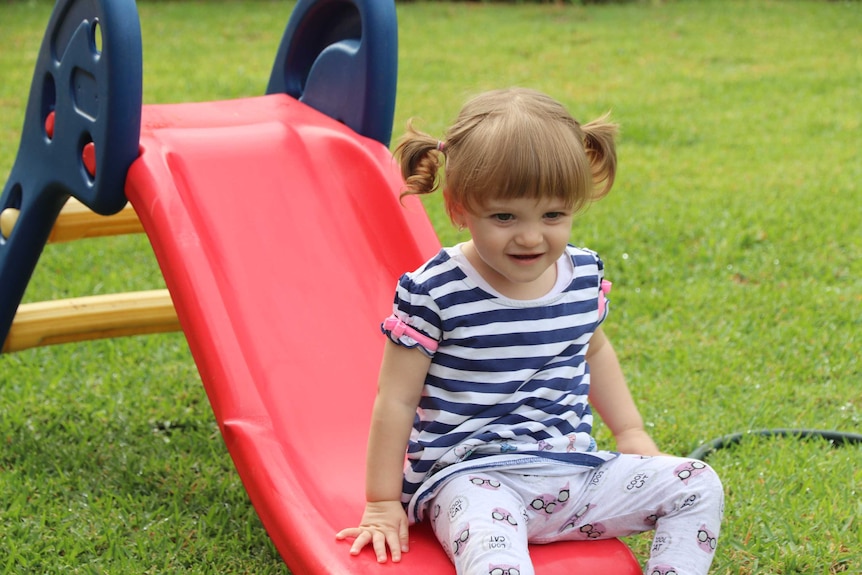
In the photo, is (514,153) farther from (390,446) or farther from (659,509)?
(659,509)

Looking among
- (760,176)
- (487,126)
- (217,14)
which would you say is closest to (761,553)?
(487,126)

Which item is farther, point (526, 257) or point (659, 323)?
point (659, 323)

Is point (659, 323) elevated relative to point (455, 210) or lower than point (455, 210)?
lower

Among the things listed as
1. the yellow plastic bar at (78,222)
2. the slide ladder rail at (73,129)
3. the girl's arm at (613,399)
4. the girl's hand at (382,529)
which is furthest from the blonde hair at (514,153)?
the yellow plastic bar at (78,222)

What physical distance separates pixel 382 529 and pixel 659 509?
51 cm

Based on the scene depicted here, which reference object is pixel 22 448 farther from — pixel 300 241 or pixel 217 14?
pixel 217 14

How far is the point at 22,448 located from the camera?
3.12 metres

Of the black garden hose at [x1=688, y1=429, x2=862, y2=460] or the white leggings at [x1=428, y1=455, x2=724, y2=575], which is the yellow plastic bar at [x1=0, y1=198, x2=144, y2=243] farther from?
the black garden hose at [x1=688, y1=429, x2=862, y2=460]

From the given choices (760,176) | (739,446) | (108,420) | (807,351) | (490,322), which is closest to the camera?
(490,322)

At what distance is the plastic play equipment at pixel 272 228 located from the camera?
2.25m

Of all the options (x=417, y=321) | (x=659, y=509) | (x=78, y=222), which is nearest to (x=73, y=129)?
(x=78, y=222)

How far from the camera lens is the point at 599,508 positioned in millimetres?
2074

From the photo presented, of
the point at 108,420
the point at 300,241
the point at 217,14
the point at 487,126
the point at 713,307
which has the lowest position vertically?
the point at 217,14

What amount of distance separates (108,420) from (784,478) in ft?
6.34
